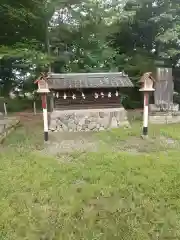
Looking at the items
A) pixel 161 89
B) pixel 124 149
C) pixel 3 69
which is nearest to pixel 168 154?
pixel 124 149

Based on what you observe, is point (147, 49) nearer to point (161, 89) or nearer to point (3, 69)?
point (161, 89)

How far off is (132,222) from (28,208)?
1.86 meters

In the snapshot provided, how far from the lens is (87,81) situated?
10742mm

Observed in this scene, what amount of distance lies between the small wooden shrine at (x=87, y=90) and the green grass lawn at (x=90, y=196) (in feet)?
12.6

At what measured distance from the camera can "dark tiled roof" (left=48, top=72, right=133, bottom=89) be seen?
33.9 feet

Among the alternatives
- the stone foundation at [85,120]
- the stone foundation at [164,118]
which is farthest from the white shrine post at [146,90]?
the stone foundation at [164,118]

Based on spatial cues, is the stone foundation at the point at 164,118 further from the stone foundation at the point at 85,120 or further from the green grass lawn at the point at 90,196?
the green grass lawn at the point at 90,196

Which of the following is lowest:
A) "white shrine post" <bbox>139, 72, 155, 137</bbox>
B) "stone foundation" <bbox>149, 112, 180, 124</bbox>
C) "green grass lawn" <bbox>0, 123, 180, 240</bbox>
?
"green grass lawn" <bbox>0, 123, 180, 240</bbox>

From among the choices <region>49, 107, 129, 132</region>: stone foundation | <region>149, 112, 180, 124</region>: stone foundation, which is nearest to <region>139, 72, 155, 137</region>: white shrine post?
<region>49, 107, 129, 132</region>: stone foundation

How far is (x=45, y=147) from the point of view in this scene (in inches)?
315

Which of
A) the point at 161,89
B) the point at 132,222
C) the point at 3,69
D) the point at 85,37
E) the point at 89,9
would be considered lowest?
the point at 132,222

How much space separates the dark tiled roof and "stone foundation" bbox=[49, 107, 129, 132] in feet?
3.52

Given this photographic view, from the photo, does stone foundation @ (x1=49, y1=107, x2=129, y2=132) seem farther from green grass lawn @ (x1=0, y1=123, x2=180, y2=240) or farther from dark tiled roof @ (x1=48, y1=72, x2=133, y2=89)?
green grass lawn @ (x1=0, y1=123, x2=180, y2=240)

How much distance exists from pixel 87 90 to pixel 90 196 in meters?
6.37
